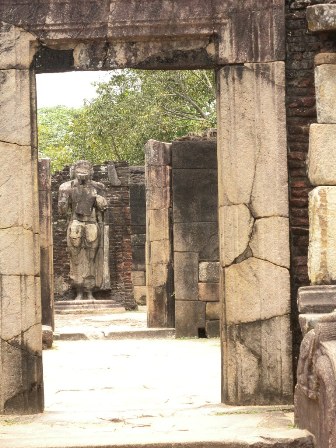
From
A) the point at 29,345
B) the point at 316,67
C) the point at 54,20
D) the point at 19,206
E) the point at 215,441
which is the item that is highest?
the point at 54,20

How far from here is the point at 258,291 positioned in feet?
22.6

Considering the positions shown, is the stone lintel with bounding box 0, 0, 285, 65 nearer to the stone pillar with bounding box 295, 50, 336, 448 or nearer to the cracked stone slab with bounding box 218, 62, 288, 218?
the cracked stone slab with bounding box 218, 62, 288, 218

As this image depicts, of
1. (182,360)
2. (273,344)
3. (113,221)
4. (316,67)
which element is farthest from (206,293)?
(113,221)

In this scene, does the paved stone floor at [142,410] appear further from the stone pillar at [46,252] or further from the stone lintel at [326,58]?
the stone pillar at [46,252]

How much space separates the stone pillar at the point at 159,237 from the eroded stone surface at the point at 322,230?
795 cm

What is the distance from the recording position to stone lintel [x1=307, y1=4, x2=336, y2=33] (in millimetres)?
6078

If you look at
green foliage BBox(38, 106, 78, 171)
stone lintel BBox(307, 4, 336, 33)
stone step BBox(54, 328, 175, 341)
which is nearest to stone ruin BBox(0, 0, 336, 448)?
stone lintel BBox(307, 4, 336, 33)

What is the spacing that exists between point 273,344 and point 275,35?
209 centimetres

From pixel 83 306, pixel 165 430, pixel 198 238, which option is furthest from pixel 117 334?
pixel 165 430

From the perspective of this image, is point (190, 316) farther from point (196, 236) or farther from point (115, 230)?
point (115, 230)

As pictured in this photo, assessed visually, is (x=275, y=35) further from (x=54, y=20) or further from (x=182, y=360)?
(x=182, y=360)

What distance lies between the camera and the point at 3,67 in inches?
272

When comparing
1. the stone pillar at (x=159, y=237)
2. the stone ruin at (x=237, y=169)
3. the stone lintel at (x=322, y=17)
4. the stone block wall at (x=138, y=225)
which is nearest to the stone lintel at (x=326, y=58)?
the stone lintel at (x=322, y=17)

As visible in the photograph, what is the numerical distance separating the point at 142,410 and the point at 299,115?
2276mm
